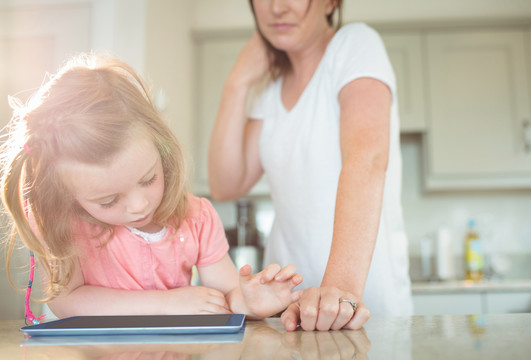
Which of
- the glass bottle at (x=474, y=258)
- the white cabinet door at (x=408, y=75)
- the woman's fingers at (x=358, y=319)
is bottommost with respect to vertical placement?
the glass bottle at (x=474, y=258)

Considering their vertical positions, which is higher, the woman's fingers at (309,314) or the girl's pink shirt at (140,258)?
the girl's pink shirt at (140,258)

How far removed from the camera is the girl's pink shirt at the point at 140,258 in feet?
2.72

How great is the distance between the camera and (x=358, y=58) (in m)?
0.96

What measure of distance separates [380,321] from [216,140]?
0.77 metres

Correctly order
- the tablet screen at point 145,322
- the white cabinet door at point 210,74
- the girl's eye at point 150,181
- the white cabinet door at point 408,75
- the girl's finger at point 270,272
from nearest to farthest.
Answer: the tablet screen at point 145,322 → the girl's finger at point 270,272 → the girl's eye at point 150,181 → the white cabinet door at point 408,75 → the white cabinet door at point 210,74

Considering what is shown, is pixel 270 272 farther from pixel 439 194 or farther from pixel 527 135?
pixel 439 194

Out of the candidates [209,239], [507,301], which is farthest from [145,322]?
[507,301]

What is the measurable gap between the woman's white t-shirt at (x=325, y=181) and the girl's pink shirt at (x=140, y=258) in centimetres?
27

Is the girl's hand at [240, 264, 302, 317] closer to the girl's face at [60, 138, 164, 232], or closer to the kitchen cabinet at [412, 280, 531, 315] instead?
the girl's face at [60, 138, 164, 232]

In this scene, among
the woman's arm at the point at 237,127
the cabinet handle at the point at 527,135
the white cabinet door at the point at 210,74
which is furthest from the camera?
the white cabinet door at the point at 210,74

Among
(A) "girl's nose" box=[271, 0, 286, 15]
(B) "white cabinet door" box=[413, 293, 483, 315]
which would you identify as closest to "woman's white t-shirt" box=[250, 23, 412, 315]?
(A) "girl's nose" box=[271, 0, 286, 15]

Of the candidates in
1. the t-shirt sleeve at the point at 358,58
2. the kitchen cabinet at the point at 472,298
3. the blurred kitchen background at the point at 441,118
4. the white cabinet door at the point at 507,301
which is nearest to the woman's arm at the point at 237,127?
the t-shirt sleeve at the point at 358,58

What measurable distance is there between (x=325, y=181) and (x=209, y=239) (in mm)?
303

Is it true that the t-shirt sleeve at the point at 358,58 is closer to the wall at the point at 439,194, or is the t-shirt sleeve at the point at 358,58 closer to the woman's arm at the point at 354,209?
the woman's arm at the point at 354,209
